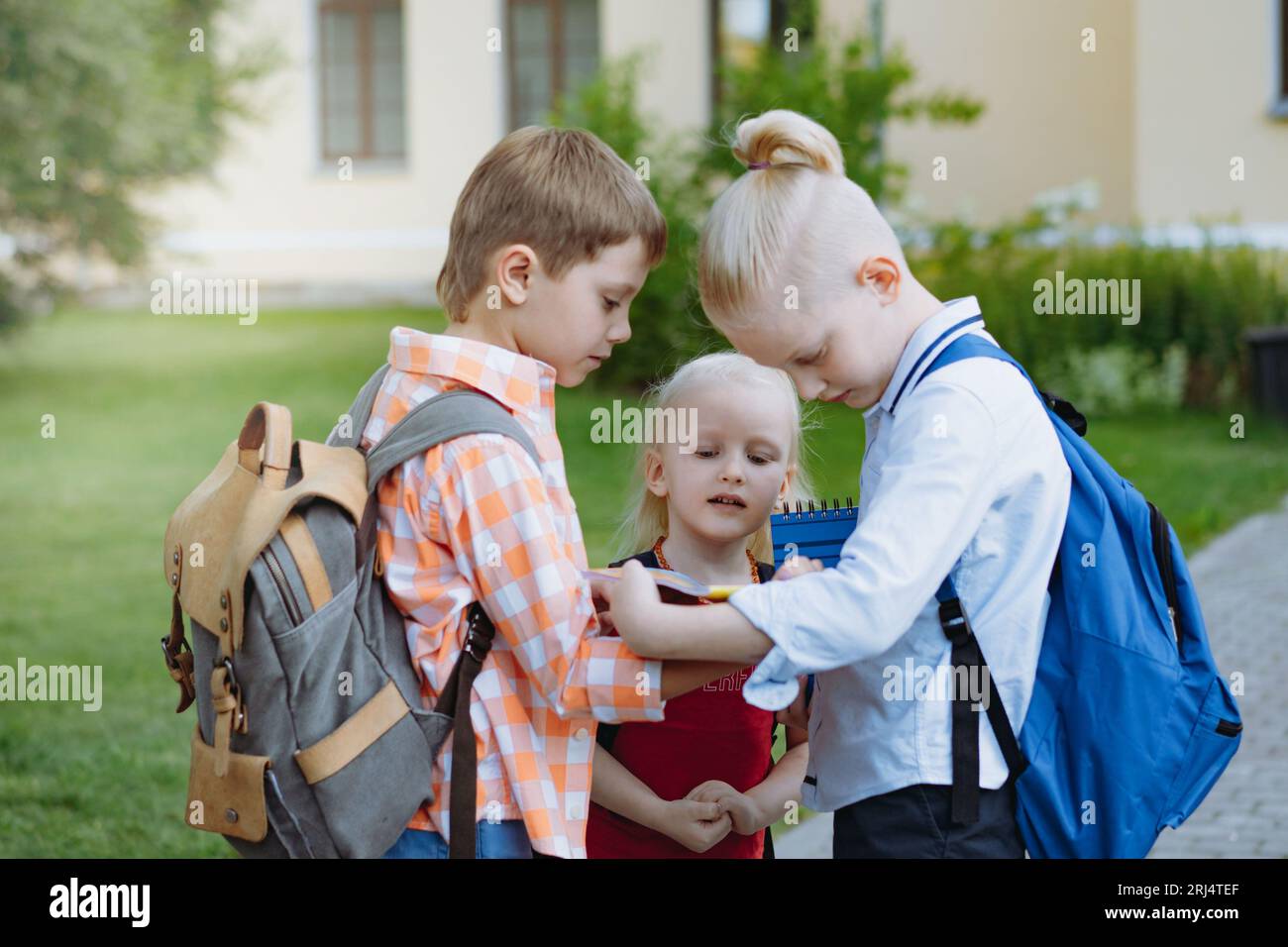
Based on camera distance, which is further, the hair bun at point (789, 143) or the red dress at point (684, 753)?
the red dress at point (684, 753)

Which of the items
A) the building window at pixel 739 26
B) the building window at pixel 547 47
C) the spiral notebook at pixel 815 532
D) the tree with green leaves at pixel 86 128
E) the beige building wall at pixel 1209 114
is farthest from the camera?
the building window at pixel 547 47

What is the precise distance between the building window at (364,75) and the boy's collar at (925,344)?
20.3 meters

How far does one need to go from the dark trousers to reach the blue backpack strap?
2 cm

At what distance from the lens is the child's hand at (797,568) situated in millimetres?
2264

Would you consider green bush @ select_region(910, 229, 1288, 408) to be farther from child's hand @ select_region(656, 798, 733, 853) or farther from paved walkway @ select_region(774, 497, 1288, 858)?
child's hand @ select_region(656, 798, 733, 853)

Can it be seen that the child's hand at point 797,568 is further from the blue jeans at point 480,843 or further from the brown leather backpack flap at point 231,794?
the brown leather backpack flap at point 231,794

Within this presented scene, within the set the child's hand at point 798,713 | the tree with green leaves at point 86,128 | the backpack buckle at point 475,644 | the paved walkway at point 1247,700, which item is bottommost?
the paved walkway at point 1247,700

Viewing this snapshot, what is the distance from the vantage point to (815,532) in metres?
2.58

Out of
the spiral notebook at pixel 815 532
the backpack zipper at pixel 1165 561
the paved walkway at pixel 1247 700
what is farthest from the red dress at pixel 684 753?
the paved walkway at pixel 1247 700

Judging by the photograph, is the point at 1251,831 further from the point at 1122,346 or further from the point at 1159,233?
the point at 1159,233

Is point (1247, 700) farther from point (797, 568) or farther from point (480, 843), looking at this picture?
point (480, 843)

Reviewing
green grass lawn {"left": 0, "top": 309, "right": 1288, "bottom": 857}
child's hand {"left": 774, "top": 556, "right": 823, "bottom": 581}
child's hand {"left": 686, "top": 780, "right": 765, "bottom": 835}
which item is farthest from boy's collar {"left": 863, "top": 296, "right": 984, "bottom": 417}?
green grass lawn {"left": 0, "top": 309, "right": 1288, "bottom": 857}
